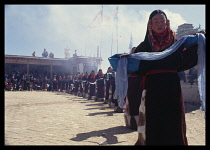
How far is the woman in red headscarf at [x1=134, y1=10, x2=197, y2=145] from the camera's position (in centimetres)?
224

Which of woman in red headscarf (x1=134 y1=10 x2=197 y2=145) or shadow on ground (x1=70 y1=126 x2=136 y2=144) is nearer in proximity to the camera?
woman in red headscarf (x1=134 y1=10 x2=197 y2=145)

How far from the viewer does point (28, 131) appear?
3924 mm

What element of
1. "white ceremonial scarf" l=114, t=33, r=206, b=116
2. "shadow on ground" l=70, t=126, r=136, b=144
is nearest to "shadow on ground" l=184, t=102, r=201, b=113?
"shadow on ground" l=70, t=126, r=136, b=144

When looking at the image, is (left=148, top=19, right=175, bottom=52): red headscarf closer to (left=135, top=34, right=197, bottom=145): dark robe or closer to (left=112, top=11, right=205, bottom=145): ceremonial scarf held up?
(left=112, top=11, right=205, bottom=145): ceremonial scarf held up

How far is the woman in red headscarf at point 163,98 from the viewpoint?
2.24 m

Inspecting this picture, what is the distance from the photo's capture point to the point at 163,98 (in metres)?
2.30

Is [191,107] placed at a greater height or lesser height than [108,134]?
lesser

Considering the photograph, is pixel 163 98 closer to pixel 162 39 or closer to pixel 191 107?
pixel 162 39

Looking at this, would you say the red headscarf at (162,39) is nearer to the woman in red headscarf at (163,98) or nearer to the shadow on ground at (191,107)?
the woman in red headscarf at (163,98)

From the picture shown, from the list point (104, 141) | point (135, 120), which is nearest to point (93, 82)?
point (135, 120)

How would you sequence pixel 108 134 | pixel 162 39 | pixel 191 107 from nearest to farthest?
pixel 162 39, pixel 108 134, pixel 191 107

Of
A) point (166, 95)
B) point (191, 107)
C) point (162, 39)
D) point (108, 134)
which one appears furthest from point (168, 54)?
point (191, 107)

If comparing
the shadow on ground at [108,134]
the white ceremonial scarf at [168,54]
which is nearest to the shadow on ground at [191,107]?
the shadow on ground at [108,134]

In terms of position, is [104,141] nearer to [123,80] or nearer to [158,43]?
[123,80]
